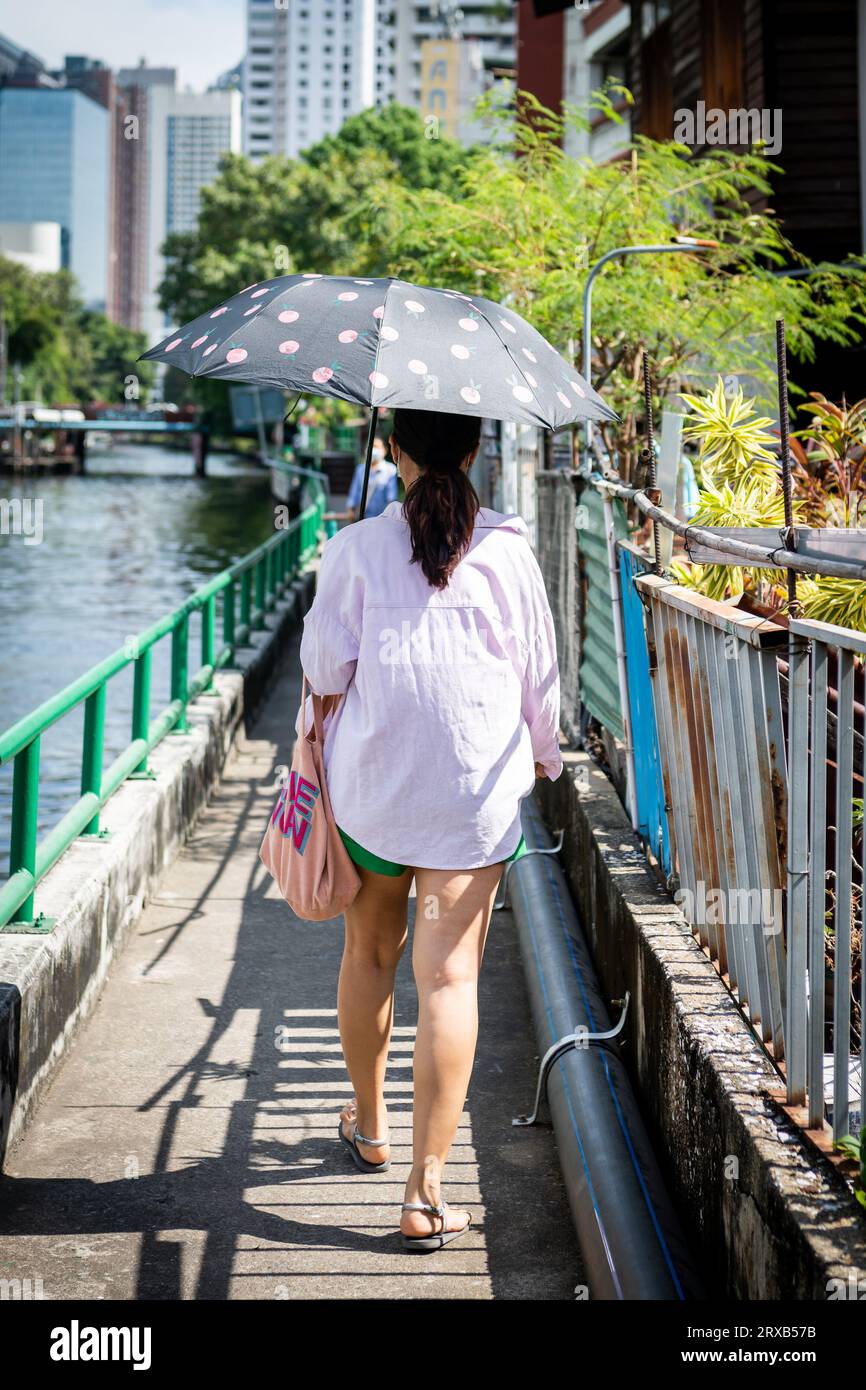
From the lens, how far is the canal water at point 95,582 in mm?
16062

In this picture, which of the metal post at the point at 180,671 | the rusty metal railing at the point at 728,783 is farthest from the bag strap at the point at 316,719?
the metal post at the point at 180,671

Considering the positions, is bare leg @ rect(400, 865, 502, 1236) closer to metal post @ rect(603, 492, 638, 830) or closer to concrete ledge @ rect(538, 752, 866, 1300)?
concrete ledge @ rect(538, 752, 866, 1300)

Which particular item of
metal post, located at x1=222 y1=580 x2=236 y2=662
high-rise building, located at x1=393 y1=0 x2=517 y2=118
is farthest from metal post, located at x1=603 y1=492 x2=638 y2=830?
high-rise building, located at x1=393 y1=0 x2=517 y2=118

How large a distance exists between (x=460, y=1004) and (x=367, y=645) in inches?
33.1

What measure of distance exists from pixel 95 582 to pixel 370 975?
3076 cm

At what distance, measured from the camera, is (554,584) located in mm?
8219

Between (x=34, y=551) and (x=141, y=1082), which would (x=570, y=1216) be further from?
(x=34, y=551)

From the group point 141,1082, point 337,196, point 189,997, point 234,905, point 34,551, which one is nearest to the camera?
point 141,1082

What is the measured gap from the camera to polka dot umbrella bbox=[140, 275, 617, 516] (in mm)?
3527

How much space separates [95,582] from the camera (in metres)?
33.5

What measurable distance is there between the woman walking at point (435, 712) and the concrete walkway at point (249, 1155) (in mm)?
206

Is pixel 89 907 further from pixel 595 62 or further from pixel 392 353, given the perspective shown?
pixel 595 62

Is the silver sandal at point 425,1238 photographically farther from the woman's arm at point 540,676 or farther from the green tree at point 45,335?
the green tree at point 45,335
